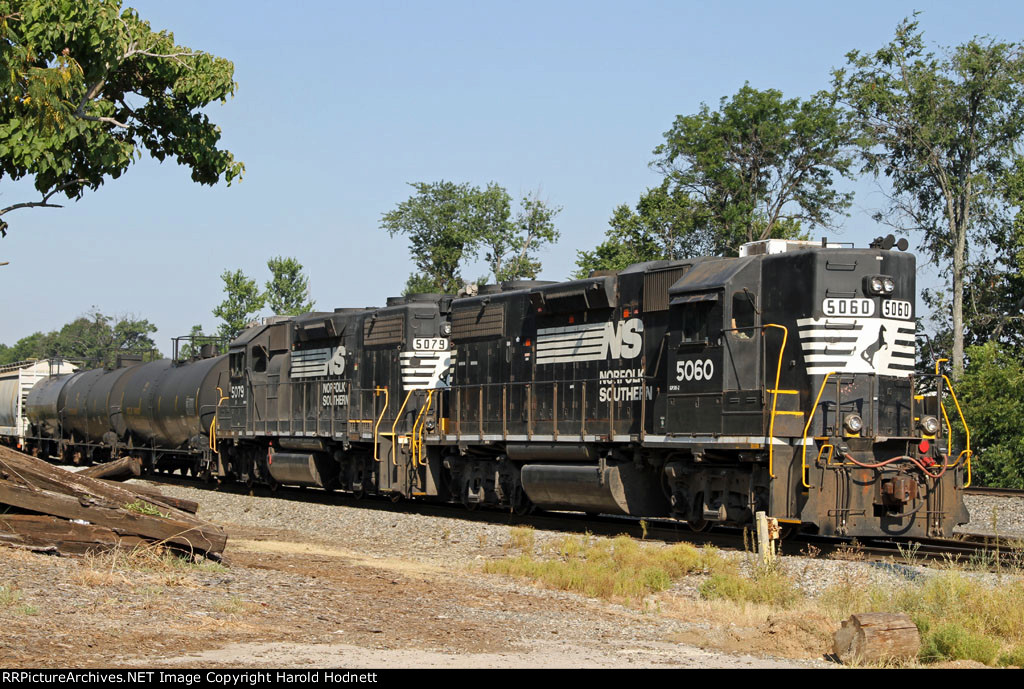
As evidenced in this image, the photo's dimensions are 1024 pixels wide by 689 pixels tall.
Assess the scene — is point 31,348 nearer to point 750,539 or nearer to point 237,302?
point 237,302

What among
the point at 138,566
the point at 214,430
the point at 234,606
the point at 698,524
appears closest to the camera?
the point at 234,606

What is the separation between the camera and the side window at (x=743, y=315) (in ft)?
50.1

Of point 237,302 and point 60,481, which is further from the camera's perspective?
point 237,302

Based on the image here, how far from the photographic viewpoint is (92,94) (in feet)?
54.9

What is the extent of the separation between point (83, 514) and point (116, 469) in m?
2.56

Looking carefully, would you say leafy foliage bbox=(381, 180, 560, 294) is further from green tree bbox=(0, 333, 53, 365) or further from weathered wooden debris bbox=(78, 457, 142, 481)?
green tree bbox=(0, 333, 53, 365)

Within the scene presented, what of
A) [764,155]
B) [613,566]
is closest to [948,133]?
[764,155]

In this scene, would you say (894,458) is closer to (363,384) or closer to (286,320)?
(363,384)

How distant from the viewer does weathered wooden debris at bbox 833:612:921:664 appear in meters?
8.83

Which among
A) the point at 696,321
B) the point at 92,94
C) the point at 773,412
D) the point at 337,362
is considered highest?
the point at 92,94

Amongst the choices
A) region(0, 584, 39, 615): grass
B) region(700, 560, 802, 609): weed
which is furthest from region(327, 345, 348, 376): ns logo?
region(0, 584, 39, 615): grass

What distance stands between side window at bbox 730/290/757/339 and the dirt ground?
432cm

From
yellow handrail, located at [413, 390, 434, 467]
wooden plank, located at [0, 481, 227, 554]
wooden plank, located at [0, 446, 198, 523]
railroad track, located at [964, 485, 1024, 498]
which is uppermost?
yellow handrail, located at [413, 390, 434, 467]
